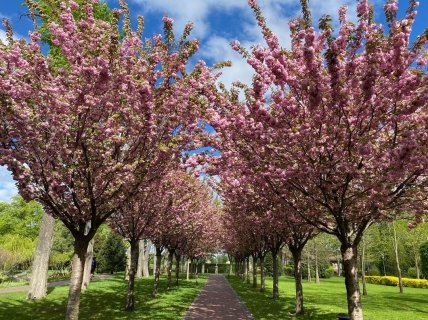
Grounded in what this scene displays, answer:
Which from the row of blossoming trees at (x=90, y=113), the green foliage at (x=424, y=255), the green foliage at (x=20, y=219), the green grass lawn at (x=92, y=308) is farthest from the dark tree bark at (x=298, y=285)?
the green foliage at (x=20, y=219)

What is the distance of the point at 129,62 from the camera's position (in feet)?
30.5

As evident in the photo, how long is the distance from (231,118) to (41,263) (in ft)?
49.0

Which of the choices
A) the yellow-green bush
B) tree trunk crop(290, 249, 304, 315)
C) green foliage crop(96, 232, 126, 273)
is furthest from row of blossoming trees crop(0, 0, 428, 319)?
green foliage crop(96, 232, 126, 273)

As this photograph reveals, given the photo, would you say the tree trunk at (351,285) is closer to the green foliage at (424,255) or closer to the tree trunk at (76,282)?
the tree trunk at (76,282)

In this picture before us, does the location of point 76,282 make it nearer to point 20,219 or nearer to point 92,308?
point 92,308

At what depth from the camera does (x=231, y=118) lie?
31.8ft

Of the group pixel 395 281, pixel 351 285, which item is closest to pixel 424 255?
pixel 395 281

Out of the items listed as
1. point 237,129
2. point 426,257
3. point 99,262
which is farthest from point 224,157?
point 99,262

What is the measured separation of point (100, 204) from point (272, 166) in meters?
4.85

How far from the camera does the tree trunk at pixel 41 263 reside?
19047mm

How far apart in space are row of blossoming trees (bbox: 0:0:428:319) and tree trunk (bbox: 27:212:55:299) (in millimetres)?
9803

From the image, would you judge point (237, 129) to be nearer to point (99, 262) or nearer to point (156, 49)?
point (156, 49)

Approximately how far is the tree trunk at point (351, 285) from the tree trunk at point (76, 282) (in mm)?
7233

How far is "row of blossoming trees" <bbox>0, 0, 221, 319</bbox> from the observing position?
28.9ft
